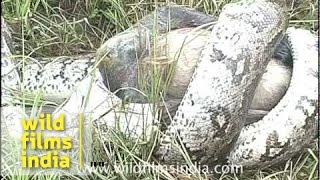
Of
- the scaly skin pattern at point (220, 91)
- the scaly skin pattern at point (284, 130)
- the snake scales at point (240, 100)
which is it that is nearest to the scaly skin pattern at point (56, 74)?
the snake scales at point (240, 100)

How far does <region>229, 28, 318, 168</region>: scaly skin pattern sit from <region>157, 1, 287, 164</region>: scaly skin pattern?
7cm

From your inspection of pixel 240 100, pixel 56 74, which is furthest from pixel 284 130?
pixel 56 74

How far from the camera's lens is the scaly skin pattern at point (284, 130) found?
3004 millimetres

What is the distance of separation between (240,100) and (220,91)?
0.29 feet

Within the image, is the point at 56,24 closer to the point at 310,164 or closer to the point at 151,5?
the point at 151,5

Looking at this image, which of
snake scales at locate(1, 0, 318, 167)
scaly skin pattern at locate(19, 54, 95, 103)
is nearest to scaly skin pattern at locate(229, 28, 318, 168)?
snake scales at locate(1, 0, 318, 167)

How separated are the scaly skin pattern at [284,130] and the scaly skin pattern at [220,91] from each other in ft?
0.23

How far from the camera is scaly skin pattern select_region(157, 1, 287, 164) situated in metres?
2.91

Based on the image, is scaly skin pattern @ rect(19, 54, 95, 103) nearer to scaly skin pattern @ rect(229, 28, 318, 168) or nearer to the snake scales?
the snake scales

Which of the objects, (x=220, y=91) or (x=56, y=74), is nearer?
(x=220, y=91)

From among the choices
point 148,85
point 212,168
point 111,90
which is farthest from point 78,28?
point 212,168

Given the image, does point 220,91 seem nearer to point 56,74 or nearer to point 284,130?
point 284,130

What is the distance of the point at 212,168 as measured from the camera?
9.97 feet

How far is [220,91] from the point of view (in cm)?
290
